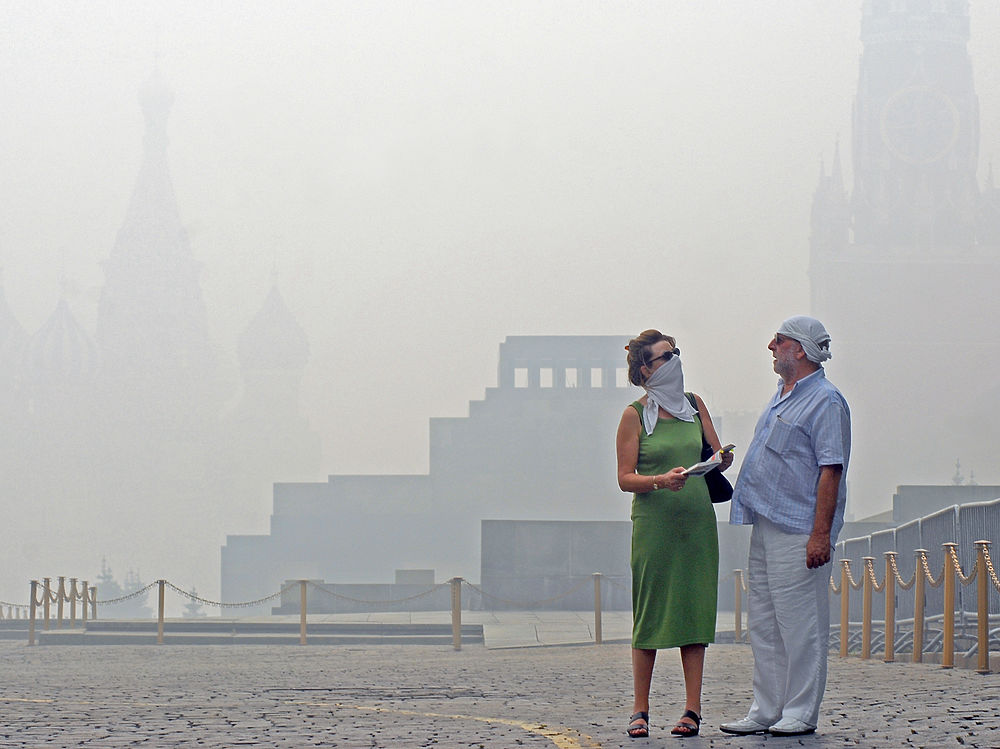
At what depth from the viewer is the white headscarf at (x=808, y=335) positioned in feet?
21.4

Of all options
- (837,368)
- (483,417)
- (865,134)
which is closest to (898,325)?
(837,368)

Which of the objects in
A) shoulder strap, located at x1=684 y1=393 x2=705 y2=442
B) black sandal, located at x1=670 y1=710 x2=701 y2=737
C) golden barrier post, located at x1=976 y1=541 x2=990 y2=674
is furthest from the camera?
golden barrier post, located at x1=976 y1=541 x2=990 y2=674

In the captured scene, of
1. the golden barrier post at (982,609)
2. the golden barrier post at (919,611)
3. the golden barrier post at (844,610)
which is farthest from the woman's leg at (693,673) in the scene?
the golden barrier post at (844,610)

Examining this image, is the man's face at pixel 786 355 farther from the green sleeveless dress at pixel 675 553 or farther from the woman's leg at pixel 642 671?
the woman's leg at pixel 642 671

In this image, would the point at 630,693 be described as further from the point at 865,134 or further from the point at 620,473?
the point at 865,134

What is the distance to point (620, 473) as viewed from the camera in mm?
6355

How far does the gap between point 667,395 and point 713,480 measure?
1.36 ft

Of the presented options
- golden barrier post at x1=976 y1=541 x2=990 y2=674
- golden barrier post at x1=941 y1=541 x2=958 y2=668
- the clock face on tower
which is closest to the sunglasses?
golden barrier post at x1=976 y1=541 x2=990 y2=674

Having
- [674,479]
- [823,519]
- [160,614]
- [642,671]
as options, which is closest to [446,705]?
[642,671]

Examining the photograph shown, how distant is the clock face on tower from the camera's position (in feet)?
478

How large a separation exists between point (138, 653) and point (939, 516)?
1035cm

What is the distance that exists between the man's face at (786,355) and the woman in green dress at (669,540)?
433mm

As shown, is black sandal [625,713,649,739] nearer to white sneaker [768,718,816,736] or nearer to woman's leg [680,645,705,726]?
woman's leg [680,645,705,726]

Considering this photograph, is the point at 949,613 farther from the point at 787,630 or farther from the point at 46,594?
the point at 46,594
